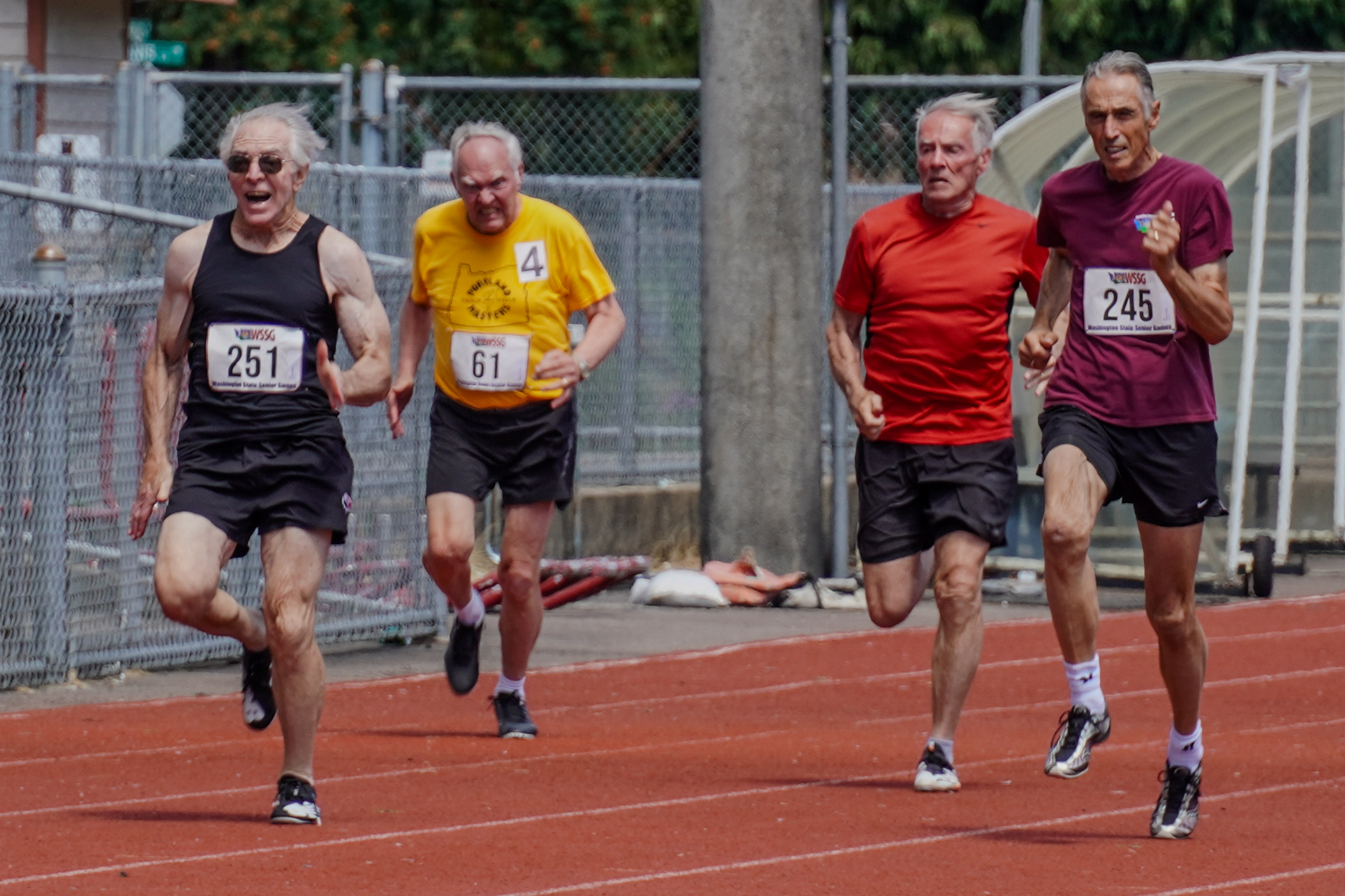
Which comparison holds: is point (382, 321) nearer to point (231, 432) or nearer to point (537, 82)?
point (231, 432)

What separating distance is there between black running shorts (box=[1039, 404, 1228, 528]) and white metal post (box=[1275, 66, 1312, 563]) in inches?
282

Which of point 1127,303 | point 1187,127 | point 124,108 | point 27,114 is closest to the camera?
point 1127,303

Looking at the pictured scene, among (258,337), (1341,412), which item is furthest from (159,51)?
(258,337)

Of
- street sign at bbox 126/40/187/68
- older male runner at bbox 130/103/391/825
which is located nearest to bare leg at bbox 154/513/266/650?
older male runner at bbox 130/103/391/825

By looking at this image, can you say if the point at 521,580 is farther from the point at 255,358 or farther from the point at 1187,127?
the point at 1187,127

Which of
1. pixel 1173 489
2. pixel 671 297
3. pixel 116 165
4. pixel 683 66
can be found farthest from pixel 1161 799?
pixel 683 66

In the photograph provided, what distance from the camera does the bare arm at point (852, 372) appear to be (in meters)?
7.69

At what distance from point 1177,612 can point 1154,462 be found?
41 cm

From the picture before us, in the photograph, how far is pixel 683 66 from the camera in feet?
106

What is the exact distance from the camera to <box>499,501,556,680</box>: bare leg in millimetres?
8617

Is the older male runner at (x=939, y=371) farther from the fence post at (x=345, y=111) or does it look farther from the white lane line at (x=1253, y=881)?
the fence post at (x=345, y=111)

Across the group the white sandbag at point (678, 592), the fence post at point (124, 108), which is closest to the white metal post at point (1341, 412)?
the white sandbag at point (678, 592)

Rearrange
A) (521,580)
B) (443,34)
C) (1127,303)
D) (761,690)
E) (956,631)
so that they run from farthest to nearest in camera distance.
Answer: (443,34), (761,690), (521,580), (956,631), (1127,303)

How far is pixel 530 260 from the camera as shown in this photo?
27.9 feet
